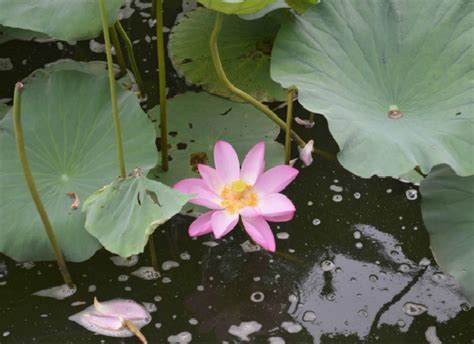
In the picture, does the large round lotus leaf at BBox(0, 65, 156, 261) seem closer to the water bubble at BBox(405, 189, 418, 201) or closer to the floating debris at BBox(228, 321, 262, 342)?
the floating debris at BBox(228, 321, 262, 342)

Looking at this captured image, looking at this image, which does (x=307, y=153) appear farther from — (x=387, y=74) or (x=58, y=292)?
(x=58, y=292)

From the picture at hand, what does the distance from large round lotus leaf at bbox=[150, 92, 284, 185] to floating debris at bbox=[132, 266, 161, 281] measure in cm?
18

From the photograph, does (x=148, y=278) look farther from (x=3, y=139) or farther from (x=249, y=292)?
(x=3, y=139)

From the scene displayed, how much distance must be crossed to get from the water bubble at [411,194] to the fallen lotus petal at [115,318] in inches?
23.6

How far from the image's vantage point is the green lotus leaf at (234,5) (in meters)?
1.28

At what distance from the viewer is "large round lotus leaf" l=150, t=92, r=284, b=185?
1.56m

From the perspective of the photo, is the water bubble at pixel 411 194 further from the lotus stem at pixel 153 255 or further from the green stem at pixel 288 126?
the lotus stem at pixel 153 255

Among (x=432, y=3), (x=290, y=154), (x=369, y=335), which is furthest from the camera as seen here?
(x=290, y=154)

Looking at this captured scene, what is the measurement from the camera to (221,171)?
1.43 metres

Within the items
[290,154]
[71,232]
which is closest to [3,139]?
[71,232]

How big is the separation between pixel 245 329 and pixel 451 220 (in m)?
0.43

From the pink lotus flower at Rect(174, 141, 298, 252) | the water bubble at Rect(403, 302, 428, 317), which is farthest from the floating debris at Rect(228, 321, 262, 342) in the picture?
the water bubble at Rect(403, 302, 428, 317)

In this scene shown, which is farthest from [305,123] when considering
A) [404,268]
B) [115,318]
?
[115,318]

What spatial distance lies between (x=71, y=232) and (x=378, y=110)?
609mm
